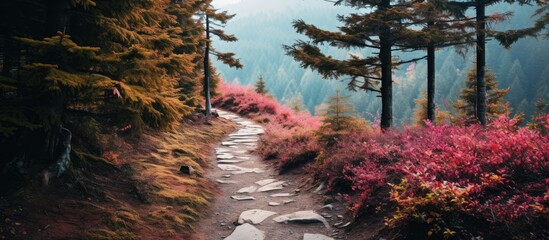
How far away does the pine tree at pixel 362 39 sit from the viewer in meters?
9.79

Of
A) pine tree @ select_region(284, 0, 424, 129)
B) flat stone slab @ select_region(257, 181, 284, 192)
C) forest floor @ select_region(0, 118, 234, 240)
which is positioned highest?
pine tree @ select_region(284, 0, 424, 129)

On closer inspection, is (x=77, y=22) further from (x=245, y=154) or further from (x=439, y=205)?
(x=245, y=154)

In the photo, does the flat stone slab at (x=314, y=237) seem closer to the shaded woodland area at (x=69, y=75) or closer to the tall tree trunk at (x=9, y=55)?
the shaded woodland area at (x=69, y=75)

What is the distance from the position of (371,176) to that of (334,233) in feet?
4.30

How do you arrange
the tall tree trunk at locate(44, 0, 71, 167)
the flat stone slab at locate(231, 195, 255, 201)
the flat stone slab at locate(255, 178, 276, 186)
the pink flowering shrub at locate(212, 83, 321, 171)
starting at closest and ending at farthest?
the tall tree trunk at locate(44, 0, 71, 167), the flat stone slab at locate(231, 195, 255, 201), the flat stone slab at locate(255, 178, 276, 186), the pink flowering shrub at locate(212, 83, 321, 171)

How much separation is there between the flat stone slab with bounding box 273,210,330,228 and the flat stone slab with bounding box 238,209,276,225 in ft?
0.97

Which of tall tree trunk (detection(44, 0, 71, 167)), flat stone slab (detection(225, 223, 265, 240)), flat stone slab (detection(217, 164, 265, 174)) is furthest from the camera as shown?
flat stone slab (detection(217, 164, 265, 174))

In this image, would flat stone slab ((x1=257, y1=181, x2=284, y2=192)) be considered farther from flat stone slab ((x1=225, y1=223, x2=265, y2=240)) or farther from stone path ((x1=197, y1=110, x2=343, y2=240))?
Result: flat stone slab ((x1=225, y1=223, x2=265, y2=240))

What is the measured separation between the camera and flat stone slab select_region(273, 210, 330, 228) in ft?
21.5

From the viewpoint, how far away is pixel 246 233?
614cm

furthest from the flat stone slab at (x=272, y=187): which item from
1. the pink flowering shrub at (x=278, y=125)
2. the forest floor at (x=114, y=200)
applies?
the forest floor at (x=114, y=200)

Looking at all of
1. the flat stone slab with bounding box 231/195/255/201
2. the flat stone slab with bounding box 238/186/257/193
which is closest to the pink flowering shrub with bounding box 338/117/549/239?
the flat stone slab with bounding box 231/195/255/201

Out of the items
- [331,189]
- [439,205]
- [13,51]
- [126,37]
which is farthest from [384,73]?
[13,51]

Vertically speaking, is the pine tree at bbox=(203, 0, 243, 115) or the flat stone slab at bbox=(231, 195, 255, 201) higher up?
the pine tree at bbox=(203, 0, 243, 115)
